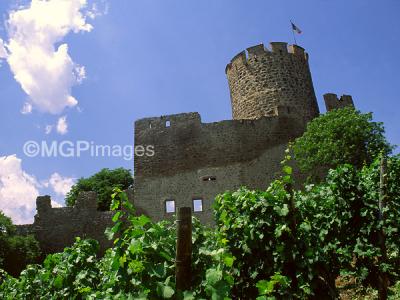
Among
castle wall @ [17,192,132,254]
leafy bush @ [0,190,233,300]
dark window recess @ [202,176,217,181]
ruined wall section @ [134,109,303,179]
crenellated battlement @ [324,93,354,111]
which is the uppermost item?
crenellated battlement @ [324,93,354,111]

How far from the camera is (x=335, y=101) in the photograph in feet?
63.2

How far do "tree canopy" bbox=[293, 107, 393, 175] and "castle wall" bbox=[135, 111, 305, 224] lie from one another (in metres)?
2.73

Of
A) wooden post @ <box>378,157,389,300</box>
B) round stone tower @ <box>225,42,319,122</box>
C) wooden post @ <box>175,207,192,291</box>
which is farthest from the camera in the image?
round stone tower @ <box>225,42,319,122</box>

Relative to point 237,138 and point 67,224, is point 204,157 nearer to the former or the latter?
point 237,138

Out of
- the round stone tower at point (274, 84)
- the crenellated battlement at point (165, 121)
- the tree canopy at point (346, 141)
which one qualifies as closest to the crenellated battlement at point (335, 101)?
the round stone tower at point (274, 84)

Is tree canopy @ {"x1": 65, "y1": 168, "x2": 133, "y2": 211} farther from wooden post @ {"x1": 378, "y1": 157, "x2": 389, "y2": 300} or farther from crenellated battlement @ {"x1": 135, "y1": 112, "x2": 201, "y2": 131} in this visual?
wooden post @ {"x1": 378, "y1": 157, "x2": 389, "y2": 300}

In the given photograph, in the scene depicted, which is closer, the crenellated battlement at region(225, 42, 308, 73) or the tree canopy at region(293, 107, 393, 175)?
the tree canopy at region(293, 107, 393, 175)

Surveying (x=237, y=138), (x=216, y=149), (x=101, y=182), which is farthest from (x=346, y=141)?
(x=101, y=182)

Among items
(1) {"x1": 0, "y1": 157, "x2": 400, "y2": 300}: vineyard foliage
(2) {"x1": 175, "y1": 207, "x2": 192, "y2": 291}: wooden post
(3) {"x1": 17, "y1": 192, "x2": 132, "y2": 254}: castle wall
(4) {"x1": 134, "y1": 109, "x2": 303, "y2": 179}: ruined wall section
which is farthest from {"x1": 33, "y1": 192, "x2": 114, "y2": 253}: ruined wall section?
(2) {"x1": 175, "y1": 207, "x2": 192, "y2": 291}: wooden post

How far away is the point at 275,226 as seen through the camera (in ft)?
16.8

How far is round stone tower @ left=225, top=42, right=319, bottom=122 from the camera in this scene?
18.9m

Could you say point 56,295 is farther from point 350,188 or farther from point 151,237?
point 350,188

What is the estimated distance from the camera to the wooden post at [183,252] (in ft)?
10.1

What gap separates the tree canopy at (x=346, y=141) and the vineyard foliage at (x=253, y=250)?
6.19 meters
